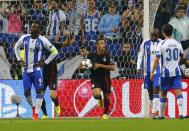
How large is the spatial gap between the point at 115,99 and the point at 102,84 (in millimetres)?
999

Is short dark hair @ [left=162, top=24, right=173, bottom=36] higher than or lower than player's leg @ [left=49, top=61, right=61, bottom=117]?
higher

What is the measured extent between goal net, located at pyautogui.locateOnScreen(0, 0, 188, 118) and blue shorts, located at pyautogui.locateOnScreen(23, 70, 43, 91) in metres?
1.83

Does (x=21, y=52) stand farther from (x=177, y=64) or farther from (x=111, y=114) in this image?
(x=177, y=64)

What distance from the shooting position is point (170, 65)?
12055 mm

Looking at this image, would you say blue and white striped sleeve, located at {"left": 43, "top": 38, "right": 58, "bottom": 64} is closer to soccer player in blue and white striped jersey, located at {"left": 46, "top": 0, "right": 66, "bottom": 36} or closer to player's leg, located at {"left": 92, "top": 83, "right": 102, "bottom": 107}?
player's leg, located at {"left": 92, "top": 83, "right": 102, "bottom": 107}

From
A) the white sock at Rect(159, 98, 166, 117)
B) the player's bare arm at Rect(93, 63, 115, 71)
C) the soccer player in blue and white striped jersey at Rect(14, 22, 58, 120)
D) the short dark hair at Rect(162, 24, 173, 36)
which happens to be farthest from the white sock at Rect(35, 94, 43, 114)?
the short dark hair at Rect(162, 24, 173, 36)

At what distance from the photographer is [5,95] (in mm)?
14789

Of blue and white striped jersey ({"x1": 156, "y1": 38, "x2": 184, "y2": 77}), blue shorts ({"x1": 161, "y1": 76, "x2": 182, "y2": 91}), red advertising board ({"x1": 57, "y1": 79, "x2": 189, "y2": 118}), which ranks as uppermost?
blue and white striped jersey ({"x1": 156, "y1": 38, "x2": 184, "y2": 77})

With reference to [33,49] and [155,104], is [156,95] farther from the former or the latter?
[33,49]

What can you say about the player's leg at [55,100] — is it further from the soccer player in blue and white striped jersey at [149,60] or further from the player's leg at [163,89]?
the player's leg at [163,89]

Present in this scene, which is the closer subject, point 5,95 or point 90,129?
point 90,129

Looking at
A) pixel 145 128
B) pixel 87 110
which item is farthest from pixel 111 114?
pixel 145 128

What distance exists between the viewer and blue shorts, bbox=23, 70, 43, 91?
12797 mm

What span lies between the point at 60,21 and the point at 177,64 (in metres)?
3.84
